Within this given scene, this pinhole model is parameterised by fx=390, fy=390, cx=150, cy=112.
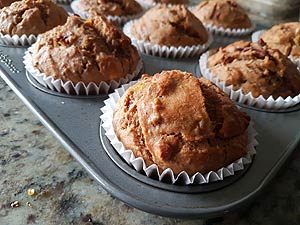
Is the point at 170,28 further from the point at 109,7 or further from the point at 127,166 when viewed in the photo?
the point at 127,166

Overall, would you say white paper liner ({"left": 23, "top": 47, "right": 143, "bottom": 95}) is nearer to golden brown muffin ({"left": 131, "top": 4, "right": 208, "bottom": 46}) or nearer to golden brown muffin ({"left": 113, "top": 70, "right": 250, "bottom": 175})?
golden brown muffin ({"left": 113, "top": 70, "right": 250, "bottom": 175})

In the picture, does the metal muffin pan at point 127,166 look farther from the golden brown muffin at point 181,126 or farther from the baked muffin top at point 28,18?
the baked muffin top at point 28,18

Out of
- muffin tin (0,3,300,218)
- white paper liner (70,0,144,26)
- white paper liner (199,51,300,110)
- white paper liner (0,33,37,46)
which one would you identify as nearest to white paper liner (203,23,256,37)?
white paper liner (70,0,144,26)

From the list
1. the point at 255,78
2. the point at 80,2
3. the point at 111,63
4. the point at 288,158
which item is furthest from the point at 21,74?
the point at 288,158

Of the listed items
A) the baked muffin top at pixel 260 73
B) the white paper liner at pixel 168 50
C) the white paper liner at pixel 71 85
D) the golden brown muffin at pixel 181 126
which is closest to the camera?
the golden brown muffin at pixel 181 126

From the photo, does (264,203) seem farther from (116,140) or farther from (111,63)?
(111,63)

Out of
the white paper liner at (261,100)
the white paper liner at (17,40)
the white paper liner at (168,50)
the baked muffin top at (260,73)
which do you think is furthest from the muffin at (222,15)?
the white paper liner at (17,40)
